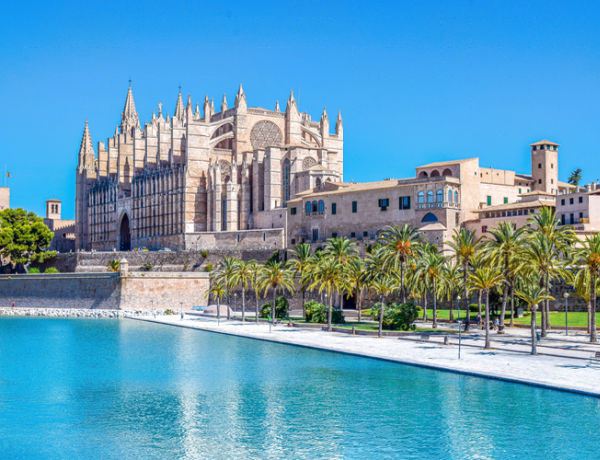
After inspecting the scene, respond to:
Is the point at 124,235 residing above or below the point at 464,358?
above

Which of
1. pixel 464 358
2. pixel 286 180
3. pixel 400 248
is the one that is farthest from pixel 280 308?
pixel 286 180

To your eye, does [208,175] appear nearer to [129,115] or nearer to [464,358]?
[129,115]

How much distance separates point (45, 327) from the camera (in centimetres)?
5931

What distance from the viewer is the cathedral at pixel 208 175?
257ft

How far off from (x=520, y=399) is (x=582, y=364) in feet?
21.4

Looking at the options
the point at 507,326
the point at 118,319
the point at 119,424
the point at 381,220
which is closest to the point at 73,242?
the point at 118,319

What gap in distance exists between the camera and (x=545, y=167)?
73.5m

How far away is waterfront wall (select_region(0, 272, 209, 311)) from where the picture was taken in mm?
68125

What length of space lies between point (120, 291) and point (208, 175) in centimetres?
2150

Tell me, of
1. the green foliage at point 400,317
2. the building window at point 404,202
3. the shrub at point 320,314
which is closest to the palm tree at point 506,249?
the green foliage at point 400,317

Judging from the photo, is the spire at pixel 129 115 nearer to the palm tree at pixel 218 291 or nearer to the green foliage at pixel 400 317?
the palm tree at pixel 218 291

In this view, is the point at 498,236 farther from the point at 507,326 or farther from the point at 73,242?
the point at 73,242

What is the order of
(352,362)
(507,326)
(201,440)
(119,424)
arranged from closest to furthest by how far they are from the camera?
(201,440) < (119,424) < (352,362) < (507,326)

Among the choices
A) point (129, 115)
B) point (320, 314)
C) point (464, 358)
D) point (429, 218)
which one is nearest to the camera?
point (464, 358)
